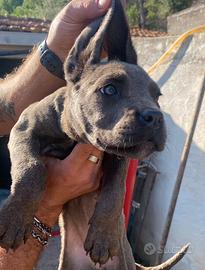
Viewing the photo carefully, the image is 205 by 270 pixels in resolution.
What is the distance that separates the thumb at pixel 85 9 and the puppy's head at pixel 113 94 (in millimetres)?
109

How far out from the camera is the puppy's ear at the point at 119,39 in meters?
3.04

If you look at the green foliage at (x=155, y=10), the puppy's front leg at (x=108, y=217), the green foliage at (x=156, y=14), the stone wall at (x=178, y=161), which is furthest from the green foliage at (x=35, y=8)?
the puppy's front leg at (x=108, y=217)

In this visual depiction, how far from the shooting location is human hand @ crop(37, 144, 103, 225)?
10.6 feet

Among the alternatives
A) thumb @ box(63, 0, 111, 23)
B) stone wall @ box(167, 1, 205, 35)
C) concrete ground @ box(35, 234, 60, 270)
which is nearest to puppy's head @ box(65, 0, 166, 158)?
thumb @ box(63, 0, 111, 23)

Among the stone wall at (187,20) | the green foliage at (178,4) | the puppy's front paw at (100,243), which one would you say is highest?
the puppy's front paw at (100,243)

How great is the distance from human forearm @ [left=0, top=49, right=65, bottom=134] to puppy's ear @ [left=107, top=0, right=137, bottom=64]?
2.44 ft

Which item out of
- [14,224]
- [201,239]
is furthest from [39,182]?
[201,239]

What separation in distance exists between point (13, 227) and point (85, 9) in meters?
1.40

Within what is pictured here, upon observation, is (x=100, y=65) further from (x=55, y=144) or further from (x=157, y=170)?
(x=157, y=170)

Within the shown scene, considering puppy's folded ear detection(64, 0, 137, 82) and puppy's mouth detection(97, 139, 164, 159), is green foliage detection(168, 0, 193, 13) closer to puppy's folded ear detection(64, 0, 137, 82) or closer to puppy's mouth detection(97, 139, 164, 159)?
puppy's folded ear detection(64, 0, 137, 82)

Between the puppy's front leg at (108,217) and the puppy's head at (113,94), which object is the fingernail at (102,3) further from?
the puppy's front leg at (108,217)

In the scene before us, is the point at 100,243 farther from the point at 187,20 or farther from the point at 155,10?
the point at 155,10

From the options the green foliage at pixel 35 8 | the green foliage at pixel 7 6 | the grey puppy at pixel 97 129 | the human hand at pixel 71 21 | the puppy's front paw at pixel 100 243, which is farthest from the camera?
the green foliage at pixel 7 6

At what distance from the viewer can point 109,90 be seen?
2877 millimetres
